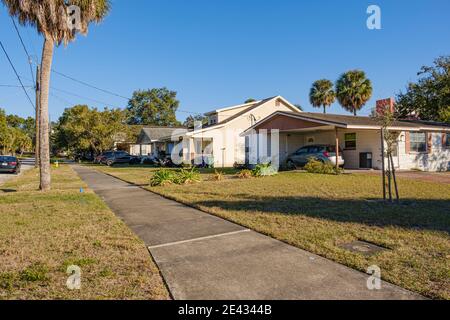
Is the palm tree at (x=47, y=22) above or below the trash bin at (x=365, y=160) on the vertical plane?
above

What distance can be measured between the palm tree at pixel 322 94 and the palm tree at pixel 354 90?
4.44m

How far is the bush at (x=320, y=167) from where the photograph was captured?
16473 mm

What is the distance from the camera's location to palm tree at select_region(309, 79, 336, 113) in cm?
3956

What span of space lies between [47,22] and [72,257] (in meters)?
9.56

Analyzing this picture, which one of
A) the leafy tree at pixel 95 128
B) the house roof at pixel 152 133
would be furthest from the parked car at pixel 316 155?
the leafy tree at pixel 95 128

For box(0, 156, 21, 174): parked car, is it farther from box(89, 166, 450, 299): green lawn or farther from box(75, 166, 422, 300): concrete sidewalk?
box(75, 166, 422, 300): concrete sidewalk

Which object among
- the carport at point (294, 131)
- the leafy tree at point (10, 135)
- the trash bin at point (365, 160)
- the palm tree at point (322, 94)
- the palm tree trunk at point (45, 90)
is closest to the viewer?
the palm tree trunk at point (45, 90)

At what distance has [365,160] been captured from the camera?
18953mm

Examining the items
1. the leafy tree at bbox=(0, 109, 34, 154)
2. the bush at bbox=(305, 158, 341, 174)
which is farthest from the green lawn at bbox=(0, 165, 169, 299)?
the leafy tree at bbox=(0, 109, 34, 154)

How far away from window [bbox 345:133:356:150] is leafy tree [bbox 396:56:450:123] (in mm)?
9855

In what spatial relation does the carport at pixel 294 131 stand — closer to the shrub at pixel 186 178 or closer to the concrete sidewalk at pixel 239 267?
the shrub at pixel 186 178

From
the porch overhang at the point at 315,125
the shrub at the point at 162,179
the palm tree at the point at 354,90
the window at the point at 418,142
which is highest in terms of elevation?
the palm tree at the point at 354,90

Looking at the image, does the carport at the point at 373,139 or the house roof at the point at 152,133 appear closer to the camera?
the carport at the point at 373,139
